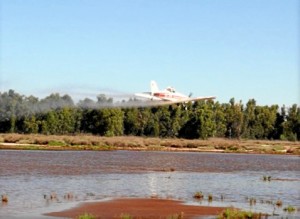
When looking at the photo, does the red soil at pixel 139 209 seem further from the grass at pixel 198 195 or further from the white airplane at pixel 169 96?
the white airplane at pixel 169 96

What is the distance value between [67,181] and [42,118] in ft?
314

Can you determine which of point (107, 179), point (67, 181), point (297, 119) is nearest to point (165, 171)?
point (107, 179)

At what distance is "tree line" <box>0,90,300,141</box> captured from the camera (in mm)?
132750

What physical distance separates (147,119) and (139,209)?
119523 mm

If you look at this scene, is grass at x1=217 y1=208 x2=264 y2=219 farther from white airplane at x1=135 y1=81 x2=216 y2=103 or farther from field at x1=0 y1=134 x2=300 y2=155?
field at x1=0 y1=134 x2=300 y2=155

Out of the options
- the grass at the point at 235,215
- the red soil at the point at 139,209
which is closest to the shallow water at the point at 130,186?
the red soil at the point at 139,209

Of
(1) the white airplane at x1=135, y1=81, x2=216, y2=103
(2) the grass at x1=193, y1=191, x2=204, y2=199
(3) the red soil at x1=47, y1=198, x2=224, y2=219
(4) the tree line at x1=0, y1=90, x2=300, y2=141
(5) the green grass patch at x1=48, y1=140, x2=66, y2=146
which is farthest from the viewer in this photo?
(4) the tree line at x1=0, y1=90, x2=300, y2=141

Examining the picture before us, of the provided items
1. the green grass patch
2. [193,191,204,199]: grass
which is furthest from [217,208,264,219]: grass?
the green grass patch

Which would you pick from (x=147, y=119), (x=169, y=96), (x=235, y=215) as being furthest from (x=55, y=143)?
(x=235, y=215)

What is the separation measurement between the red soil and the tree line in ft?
297

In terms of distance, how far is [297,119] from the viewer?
6043 inches

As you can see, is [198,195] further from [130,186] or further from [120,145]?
[120,145]

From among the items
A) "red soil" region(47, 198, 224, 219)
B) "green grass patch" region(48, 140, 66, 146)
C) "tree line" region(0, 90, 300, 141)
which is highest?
"tree line" region(0, 90, 300, 141)

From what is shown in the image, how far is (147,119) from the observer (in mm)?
147625
